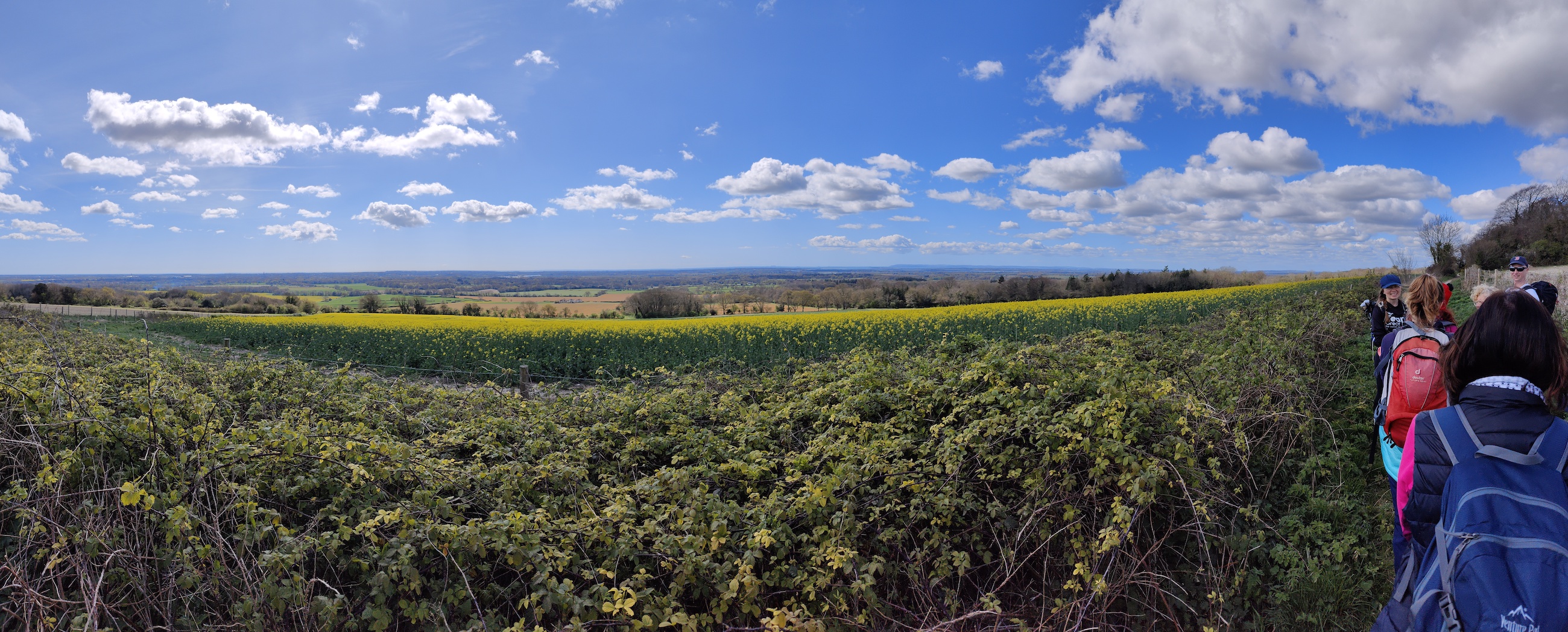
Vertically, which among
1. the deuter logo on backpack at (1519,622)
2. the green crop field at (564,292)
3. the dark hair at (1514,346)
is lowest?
the deuter logo on backpack at (1519,622)

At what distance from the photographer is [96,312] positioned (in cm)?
4141

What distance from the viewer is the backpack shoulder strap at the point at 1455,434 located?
2.33 m

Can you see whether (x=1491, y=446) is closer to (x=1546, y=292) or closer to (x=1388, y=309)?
(x=1388, y=309)

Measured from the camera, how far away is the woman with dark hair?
7.55 ft

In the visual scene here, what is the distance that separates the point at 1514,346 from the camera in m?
2.43

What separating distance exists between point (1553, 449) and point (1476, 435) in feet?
0.63

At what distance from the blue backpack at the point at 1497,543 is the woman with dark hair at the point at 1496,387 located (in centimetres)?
5

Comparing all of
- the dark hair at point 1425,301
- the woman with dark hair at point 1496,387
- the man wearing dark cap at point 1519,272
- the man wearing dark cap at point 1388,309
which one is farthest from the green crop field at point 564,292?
the woman with dark hair at point 1496,387

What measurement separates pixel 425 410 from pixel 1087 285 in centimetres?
4368

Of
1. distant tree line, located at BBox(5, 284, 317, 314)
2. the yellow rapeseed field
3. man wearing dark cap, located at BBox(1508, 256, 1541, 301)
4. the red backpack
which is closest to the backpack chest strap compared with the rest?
the red backpack

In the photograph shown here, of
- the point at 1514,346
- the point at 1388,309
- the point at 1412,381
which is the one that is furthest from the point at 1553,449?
the point at 1388,309

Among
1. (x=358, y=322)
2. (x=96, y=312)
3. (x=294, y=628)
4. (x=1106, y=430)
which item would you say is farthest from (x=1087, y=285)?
(x=96, y=312)

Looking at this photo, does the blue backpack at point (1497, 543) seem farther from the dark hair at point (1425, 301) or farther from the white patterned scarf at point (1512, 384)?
the dark hair at point (1425, 301)

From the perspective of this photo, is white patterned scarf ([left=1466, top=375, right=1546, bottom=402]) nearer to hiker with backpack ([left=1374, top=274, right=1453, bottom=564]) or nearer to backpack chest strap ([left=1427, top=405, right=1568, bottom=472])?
backpack chest strap ([left=1427, top=405, right=1568, bottom=472])
